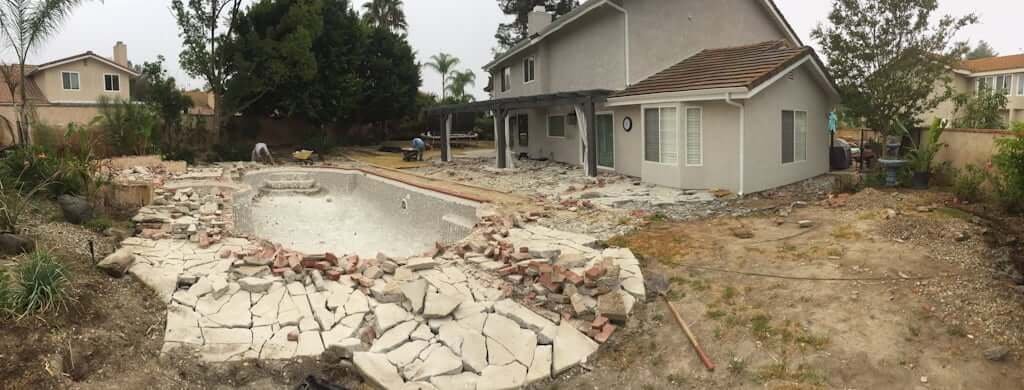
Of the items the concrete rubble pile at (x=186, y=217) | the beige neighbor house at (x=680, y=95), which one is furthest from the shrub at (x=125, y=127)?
the beige neighbor house at (x=680, y=95)

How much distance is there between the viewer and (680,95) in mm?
15070

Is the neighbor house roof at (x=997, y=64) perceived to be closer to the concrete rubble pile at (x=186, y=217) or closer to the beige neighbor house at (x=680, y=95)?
the beige neighbor house at (x=680, y=95)

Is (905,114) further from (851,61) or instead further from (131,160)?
(131,160)

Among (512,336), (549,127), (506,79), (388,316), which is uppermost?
(506,79)

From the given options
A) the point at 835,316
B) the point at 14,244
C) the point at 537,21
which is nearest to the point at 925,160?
the point at 835,316

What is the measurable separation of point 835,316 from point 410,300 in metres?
4.94

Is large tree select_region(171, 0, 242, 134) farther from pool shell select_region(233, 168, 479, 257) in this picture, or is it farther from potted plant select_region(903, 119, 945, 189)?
potted plant select_region(903, 119, 945, 189)

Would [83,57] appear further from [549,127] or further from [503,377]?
[503,377]

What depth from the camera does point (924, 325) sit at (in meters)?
6.50

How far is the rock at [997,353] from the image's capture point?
5.86 meters

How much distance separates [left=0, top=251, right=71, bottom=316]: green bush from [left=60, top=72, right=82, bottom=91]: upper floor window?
1388 inches

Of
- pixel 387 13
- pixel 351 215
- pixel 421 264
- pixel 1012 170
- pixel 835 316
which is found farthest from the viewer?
pixel 387 13

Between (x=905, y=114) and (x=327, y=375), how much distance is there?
14526mm

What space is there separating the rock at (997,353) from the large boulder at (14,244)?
10609 millimetres
